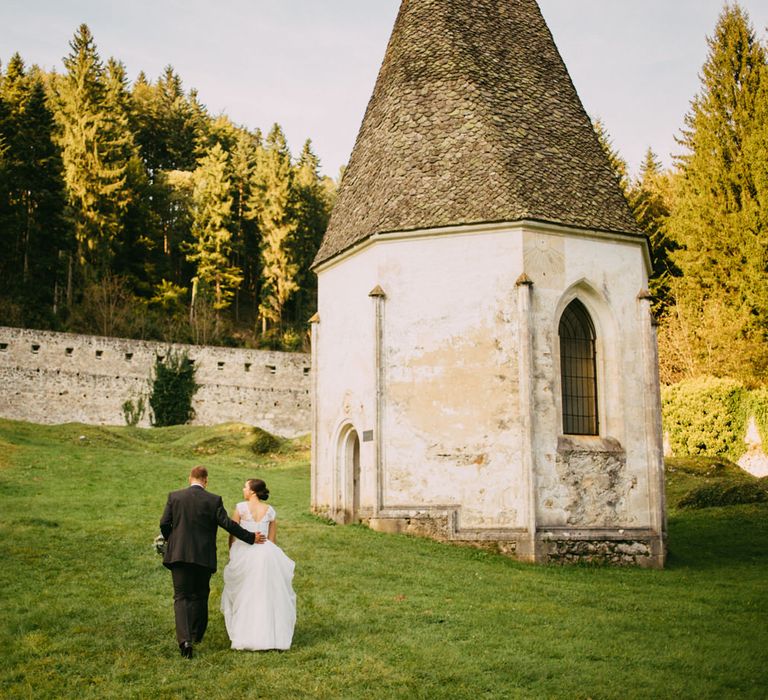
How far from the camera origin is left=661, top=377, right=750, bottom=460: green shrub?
29594mm

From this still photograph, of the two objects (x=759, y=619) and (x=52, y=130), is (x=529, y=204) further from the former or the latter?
(x=52, y=130)

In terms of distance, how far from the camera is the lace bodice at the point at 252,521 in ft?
26.3

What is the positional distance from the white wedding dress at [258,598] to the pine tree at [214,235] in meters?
39.9

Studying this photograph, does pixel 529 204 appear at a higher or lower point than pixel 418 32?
lower

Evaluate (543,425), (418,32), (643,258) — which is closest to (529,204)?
(643,258)

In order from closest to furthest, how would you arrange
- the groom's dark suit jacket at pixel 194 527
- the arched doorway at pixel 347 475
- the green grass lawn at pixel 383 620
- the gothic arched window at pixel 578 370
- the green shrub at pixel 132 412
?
the green grass lawn at pixel 383 620, the groom's dark suit jacket at pixel 194 527, the gothic arched window at pixel 578 370, the arched doorway at pixel 347 475, the green shrub at pixel 132 412

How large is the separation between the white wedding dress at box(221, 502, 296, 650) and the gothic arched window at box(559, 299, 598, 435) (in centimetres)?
894

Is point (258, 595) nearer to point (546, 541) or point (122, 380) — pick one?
point (546, 541)

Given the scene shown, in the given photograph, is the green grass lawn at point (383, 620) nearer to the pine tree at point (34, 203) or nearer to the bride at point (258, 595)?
the bride at point (258, 595)

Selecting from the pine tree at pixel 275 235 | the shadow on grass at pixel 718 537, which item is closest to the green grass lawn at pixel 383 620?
the shadow on grass at pixel 718 537

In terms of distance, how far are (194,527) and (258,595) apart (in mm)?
882

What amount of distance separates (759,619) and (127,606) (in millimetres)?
7578

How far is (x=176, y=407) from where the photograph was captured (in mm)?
35688

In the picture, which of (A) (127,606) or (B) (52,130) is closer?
(A) (127,606)
